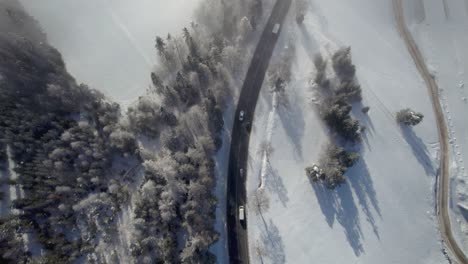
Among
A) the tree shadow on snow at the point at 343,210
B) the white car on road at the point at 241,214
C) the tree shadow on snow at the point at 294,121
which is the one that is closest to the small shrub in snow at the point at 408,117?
the tree shadow on snow at the point at 343,210

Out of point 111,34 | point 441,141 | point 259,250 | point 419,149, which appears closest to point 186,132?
point 259,250

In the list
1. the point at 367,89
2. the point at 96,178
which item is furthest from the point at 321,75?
the point at 96,178

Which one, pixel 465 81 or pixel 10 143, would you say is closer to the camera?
pixel 10 143

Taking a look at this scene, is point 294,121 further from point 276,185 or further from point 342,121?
point 276,185

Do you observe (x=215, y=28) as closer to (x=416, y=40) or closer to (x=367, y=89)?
(x=367, y=89)

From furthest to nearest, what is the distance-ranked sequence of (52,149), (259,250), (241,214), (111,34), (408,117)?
1. (111,34)
2. (52,149)
3. (408,117)
4. (241,214)
5. (259,250)

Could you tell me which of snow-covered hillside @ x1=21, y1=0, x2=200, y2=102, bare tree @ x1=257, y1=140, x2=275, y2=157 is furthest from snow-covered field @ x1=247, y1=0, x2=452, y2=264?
snow-covered hillside @ x1=21, y1=0, x2=200, y2=102
